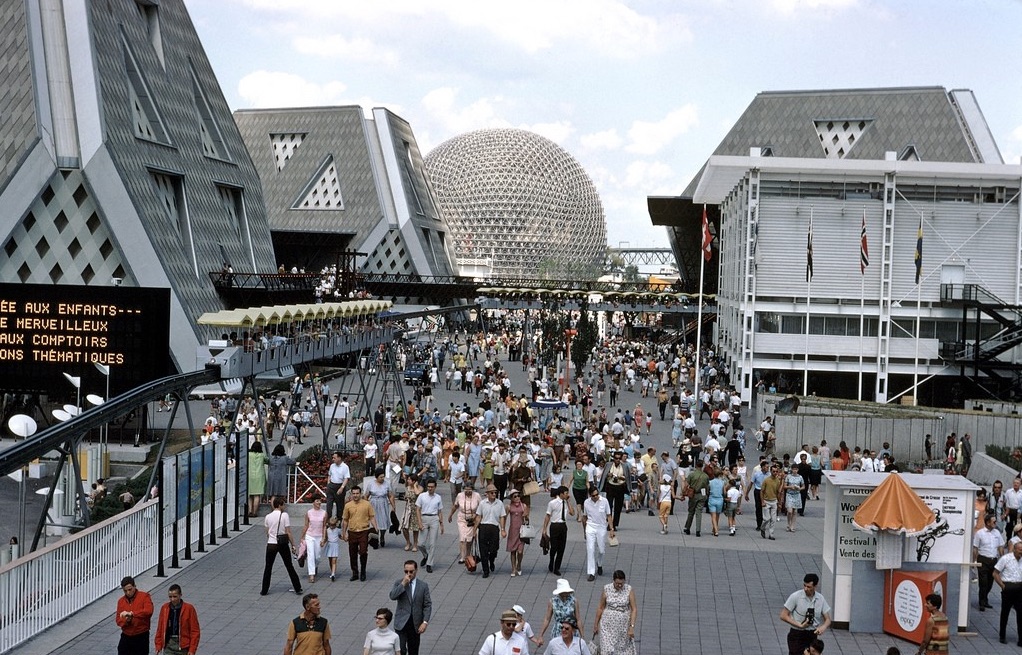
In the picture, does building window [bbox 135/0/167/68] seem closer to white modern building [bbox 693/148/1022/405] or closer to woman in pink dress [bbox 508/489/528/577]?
white modern building [bbox 693/148/1022/405]

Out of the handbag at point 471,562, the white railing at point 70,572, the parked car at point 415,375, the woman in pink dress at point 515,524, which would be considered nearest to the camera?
the white railing at point 70,572

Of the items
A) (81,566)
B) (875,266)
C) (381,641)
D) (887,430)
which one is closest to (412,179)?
(875,266)

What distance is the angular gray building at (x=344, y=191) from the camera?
8531 cm

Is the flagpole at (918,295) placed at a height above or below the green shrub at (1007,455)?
above

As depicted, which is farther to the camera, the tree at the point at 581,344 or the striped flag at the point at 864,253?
the tree at the point at 581,344

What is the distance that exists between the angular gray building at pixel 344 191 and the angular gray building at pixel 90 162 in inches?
1462

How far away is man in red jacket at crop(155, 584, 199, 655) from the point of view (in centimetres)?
1077

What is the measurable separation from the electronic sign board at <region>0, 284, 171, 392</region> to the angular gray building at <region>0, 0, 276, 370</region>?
43.4 feet

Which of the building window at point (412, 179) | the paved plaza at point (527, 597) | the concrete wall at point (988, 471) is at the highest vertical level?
the building window at point (412, 179)

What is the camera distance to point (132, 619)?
11.0 m

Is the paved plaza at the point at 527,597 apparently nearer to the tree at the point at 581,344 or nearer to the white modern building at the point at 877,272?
the white modern building at the point at 877,272

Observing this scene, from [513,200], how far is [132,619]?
14555 cm

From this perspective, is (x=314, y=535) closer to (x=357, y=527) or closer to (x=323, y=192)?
(x=357, y=527)

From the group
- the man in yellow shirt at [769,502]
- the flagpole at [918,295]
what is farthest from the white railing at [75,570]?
the flagpole at [918,295]
